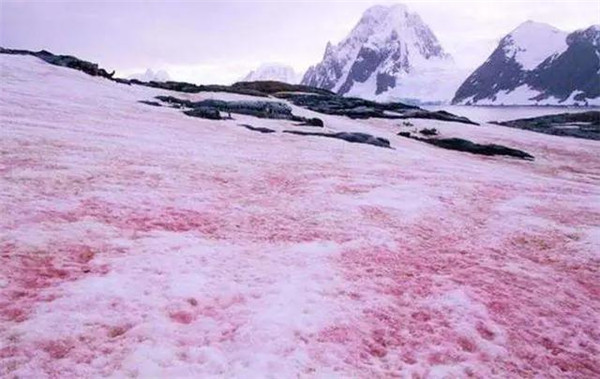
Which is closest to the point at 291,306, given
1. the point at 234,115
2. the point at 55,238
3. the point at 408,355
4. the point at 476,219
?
the point at 408,355

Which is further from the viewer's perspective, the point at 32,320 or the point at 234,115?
the point at 234,115

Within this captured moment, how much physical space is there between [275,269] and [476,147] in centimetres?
3157

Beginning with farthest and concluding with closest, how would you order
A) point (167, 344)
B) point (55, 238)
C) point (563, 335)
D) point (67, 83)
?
1. point (67, 83)
2. point (55, 238)
3. point (563, 335)
4. point (167, 344)

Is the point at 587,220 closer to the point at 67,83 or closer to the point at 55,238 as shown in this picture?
the point at 55,238

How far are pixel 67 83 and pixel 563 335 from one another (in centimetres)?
4001

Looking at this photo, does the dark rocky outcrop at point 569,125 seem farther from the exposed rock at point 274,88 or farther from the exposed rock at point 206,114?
the exposed rock at point 206,114

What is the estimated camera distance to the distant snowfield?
23.3 ft

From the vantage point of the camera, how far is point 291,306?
27.8 feet

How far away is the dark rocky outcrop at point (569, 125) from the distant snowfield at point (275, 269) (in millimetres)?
42184

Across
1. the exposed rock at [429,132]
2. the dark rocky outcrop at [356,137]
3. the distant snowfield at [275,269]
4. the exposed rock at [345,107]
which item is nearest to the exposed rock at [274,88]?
the exposed rock at [345,107]

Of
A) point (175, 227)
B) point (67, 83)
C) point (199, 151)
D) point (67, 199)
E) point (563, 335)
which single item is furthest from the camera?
point (67, 83)

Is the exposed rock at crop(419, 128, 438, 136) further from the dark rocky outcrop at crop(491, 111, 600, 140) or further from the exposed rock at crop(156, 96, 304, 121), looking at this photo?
the dark rocky outcrop at crop(491, 111, 600, 140)

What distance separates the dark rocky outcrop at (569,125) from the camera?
58312 mm

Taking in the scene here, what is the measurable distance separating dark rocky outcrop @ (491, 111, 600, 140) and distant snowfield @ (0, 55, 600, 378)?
42184mm
